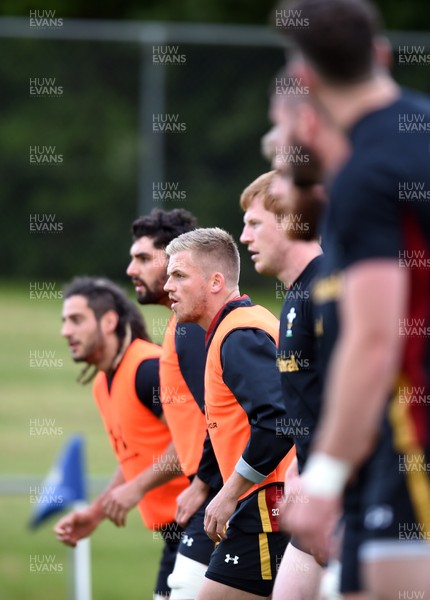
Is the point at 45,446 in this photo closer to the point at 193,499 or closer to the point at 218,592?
the point at 193,499

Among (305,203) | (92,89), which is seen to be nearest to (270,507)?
(305,203)

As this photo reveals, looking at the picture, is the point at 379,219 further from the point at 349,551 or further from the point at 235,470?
the point at 235,470

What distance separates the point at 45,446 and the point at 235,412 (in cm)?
1075

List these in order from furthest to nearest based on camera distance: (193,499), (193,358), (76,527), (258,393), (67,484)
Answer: (67,484)
(76,527)
(193,358)
(193,499)
(258,393)

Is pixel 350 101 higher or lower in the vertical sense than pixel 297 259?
higher

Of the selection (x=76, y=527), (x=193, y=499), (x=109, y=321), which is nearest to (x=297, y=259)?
(x=193, y=499)

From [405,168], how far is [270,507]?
280cm

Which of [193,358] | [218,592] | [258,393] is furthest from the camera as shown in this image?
[193,358]

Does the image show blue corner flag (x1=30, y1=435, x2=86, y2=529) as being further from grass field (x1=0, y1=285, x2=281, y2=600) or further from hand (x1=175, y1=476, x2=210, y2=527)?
hand (x1=175, y1=476, x2=210, y2=527)

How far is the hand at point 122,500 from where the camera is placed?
6.43m

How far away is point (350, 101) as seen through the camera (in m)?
3.03

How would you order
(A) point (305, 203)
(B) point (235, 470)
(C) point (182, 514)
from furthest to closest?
(C) point (182, 514) < (B) point (235, 470) < (A) point (305, 203)

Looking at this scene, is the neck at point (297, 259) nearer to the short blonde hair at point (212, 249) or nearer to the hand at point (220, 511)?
the short blonde hair at point (212, 249)

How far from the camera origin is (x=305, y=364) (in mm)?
4449
